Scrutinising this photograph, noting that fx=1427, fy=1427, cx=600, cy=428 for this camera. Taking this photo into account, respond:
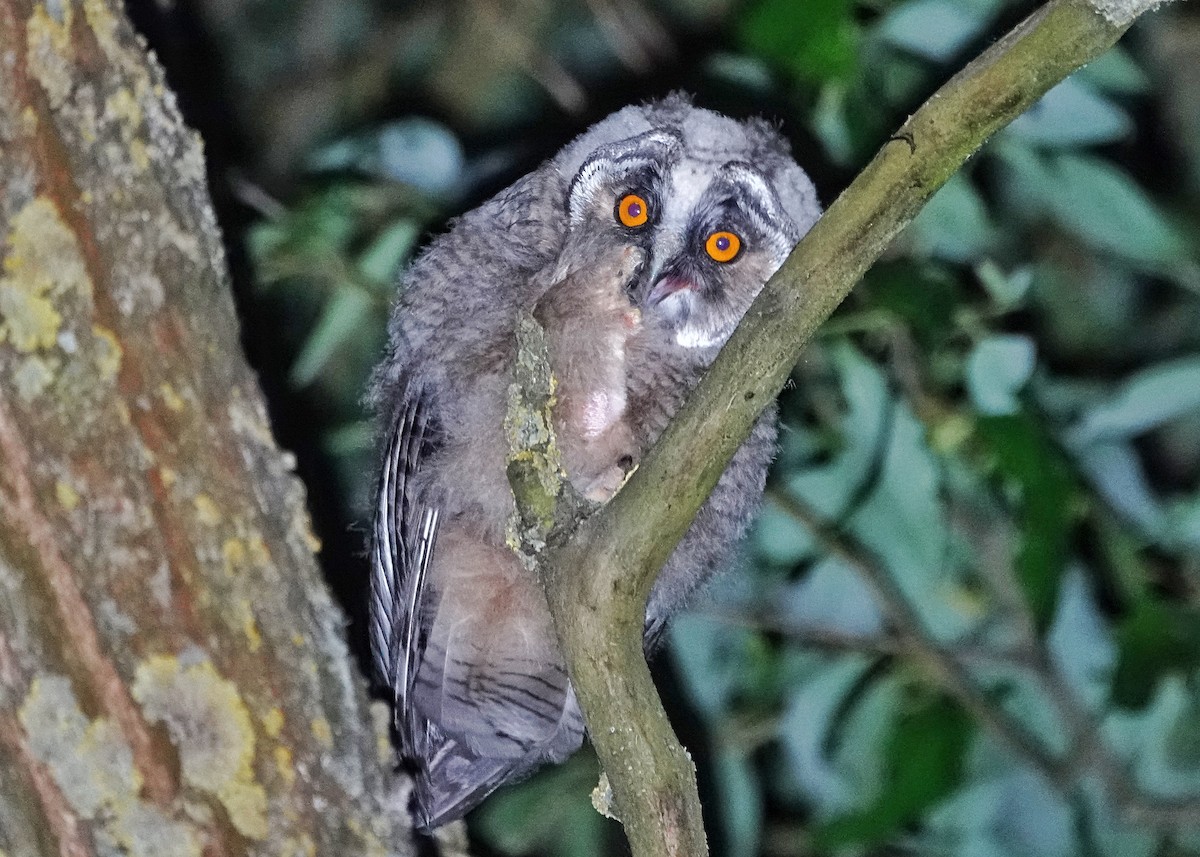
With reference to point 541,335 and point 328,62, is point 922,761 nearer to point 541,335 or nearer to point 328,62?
point 541,335

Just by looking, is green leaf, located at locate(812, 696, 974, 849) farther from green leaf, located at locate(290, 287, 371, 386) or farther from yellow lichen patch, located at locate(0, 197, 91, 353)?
yellow lichen patch, located at locate(0, 197, 91, 353)

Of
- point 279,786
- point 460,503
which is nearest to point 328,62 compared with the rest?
point 460,503

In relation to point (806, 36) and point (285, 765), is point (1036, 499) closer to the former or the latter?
point (806, 36)

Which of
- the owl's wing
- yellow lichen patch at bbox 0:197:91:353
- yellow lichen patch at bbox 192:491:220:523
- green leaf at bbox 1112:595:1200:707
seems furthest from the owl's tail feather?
green leaf at bbox 1112:595:1200:707

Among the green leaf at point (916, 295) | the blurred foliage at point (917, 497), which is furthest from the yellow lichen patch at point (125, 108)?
the green leaf at point (916, 295)

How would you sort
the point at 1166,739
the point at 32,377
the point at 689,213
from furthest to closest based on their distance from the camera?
the point at 1166,739 < the point at 689,213 < the point at 32,377

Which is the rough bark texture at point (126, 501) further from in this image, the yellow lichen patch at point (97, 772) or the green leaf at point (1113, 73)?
the green leaf at point (1113, 73)

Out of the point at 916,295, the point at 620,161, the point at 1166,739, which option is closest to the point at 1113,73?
the point at 916,295
